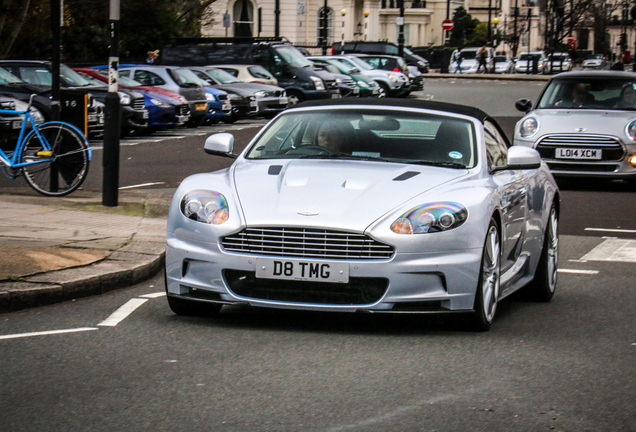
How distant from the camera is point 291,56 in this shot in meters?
36.6

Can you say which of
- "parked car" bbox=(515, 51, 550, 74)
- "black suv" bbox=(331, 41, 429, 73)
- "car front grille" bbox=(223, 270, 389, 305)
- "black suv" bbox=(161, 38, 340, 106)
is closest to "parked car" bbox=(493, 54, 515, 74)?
"parked car" bbox=(515, 51, 550, 74)

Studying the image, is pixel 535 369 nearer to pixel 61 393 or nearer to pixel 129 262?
pixel 61 393

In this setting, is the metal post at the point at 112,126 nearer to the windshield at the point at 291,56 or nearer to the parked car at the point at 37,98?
the parked car at the point at 37,98

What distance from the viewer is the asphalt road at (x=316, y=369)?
4.81m

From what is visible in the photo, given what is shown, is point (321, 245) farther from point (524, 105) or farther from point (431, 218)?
point (524, 105)

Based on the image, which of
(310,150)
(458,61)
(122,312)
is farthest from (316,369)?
(458,61)

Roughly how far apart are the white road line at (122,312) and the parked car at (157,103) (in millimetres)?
18598

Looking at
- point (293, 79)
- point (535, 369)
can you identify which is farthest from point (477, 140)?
point (293, 79)

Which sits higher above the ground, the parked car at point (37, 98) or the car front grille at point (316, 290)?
the parked car at point (37, 98)

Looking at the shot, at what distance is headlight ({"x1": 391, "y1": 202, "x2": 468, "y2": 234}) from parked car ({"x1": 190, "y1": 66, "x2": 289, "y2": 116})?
24663 mm

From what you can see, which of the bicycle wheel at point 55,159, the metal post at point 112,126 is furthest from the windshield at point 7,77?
the metal post at point 112,126

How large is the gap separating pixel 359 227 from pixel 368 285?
13.4 inches

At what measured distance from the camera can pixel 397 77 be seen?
42.9 m

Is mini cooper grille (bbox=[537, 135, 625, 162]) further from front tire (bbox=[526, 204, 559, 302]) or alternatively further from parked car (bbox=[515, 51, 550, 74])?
parked car (bbox=[515, 51, 550, 74])
